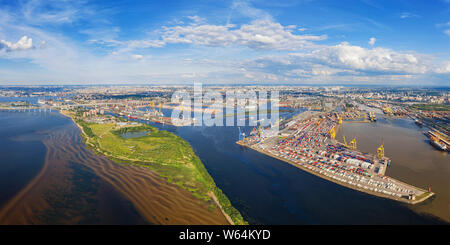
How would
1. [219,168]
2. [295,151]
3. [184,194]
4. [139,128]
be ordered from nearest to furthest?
[184,194]
[219,168]
[295,151]
[139,128]

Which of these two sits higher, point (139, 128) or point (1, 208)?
point (139, 128)

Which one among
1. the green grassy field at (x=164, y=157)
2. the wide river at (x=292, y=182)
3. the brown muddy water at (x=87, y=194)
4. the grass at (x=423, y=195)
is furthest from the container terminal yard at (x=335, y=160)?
the brown muddy water at (x=87, y=194)

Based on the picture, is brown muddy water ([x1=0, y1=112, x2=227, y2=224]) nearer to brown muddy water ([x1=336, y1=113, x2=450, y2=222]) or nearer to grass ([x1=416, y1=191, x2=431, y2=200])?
grass ([x1=416, y1=191, x2=431, y2=200])

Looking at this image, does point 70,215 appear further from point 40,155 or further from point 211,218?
point 40,155

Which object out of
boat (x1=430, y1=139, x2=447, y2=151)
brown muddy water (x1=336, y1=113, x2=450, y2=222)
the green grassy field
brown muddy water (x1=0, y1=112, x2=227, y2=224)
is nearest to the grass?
brown muddy water (x1=336, y1=113, x2=450, y2=222)

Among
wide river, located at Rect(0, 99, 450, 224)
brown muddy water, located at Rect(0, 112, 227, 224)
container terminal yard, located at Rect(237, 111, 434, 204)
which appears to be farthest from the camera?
container terminal yard, located at Rect(237, 111, 434, 204)

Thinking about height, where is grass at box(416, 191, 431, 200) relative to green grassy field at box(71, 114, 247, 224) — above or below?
below

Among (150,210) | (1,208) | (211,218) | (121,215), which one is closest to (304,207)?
(211,218)
